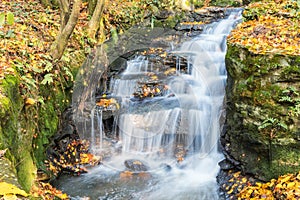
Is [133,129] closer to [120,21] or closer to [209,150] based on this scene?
[209,150]

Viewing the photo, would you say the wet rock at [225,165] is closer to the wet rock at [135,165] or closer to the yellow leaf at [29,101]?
the wet rock at [135,165]

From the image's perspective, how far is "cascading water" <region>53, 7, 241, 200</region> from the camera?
6516 mm

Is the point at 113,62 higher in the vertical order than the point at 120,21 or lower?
lower

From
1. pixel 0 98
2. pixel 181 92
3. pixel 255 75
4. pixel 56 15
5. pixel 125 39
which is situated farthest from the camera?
pixel 125 39

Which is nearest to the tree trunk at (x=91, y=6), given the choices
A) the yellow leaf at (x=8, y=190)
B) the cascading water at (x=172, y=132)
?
the cascading water at (x=172, y=132)

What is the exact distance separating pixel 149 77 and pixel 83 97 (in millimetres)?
2298

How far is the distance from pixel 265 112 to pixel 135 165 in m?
3.39

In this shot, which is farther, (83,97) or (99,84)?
(99,84)

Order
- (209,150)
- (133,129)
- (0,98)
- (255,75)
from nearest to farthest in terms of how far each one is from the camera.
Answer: (0,98) < (255,75) < (209,150) < (133,129)

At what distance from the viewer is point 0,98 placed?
457 centimetres

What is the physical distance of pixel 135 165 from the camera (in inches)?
287

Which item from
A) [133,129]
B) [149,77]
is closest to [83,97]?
[133,129]

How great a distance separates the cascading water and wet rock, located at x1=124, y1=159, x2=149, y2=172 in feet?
0.43

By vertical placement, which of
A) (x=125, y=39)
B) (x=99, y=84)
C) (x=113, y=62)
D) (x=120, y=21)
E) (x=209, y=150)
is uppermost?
(x=120, y=21)
